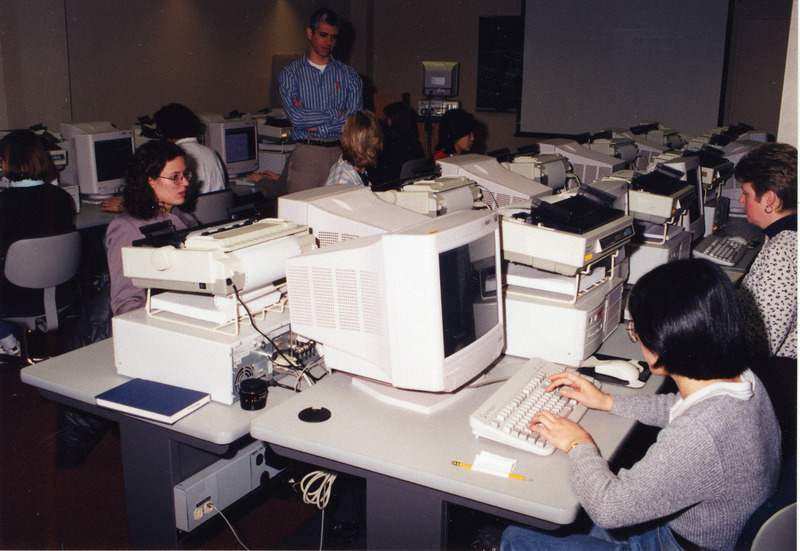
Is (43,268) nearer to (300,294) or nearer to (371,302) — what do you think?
(300,294)

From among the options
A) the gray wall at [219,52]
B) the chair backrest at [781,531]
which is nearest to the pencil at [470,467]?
the chair backrest at [781,531]

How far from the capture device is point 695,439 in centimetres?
121

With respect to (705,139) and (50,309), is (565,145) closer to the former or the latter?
(705,139)

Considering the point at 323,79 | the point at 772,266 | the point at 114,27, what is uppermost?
the point at 114,27

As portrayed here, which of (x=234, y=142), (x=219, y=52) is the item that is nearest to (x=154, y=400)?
(x=234, y=142)

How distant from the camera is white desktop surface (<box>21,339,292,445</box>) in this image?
5.16 feet

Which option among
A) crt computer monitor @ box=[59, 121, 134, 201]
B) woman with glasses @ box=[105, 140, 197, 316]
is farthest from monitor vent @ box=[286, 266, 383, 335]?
crt computer monitor @ box=[59, 121, 134, 201]

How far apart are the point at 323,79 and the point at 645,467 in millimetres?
3769

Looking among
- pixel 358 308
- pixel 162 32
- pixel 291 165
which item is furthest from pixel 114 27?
pixel 358 308

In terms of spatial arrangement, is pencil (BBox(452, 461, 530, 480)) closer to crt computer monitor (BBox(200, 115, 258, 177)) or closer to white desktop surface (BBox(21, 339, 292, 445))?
white desktop surface (BBox(21, 339, 292, 445))

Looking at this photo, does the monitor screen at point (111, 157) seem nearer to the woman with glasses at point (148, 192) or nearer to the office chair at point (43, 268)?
the office chair at point (43, 268)

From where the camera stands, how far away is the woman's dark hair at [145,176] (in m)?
2.46

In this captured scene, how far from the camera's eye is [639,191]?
2.83m

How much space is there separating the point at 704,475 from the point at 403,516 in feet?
2.07
